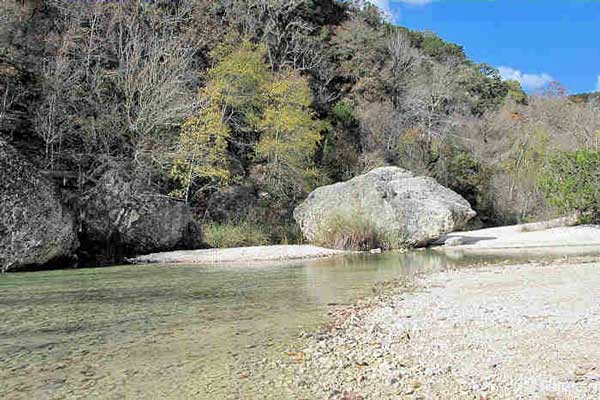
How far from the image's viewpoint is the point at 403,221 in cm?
2041

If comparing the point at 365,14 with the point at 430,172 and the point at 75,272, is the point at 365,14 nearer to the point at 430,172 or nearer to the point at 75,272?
the point at 430,172

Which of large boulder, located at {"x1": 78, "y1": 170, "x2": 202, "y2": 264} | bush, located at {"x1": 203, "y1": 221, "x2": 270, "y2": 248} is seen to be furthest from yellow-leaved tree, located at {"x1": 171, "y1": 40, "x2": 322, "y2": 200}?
large boulder, located at {"x1": 78, "y1": 170, "x2": 202, "y2": 264}

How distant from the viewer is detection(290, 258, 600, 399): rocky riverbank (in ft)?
13.0

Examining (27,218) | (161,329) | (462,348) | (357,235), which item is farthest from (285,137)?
(462,348)

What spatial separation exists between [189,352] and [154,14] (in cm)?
2742

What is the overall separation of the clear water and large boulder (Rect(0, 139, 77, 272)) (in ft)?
6.08

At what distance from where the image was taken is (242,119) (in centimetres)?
2817

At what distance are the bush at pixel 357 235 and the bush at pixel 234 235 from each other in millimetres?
3035

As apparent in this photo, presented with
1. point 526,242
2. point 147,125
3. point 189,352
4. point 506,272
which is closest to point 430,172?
point 526,242

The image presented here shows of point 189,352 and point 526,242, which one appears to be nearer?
point 189,352

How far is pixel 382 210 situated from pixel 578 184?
897 centimetres

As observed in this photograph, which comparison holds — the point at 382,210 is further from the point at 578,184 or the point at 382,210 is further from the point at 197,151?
the point at 578,184

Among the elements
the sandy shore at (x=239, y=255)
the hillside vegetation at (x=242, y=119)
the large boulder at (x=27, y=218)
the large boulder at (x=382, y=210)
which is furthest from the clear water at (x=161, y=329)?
the hillside vegetation at (x=242, y=119)

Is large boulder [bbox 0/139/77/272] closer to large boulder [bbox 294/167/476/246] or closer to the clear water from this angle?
the clear water
